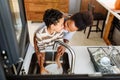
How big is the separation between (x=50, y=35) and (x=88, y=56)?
529 millimetres

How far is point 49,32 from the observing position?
75 centimetres

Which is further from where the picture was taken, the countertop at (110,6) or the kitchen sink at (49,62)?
the countertop at (110,6)

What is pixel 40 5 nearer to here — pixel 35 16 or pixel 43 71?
pixel 35 16

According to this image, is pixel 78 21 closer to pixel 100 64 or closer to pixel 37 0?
pixel 100 64

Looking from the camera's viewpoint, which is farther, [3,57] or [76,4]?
[76,4]

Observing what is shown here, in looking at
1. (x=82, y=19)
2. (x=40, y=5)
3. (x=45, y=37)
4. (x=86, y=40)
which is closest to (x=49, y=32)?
(x=45, y=37)

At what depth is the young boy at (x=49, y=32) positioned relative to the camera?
650mm

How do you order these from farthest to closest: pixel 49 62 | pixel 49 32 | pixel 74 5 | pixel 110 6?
1. pixel 74 5
2. pixel 110 6
3. pixel 49 62
4. pixel 49 32

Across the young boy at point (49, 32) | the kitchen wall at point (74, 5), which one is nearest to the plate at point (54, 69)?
the young boy at point (49, 32)

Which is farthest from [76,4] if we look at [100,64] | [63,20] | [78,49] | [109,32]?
[63,20]

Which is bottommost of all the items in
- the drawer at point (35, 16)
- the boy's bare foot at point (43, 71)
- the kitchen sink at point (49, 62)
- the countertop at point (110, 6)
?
the drawer at point (35, 16)

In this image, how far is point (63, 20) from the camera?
0.67 m

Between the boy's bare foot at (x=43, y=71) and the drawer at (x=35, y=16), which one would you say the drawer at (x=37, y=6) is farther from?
the boy's bare foot at (x=43, y=71)

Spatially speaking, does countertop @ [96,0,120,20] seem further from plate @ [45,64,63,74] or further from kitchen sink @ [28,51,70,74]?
plate @ [45,64,63,74]
